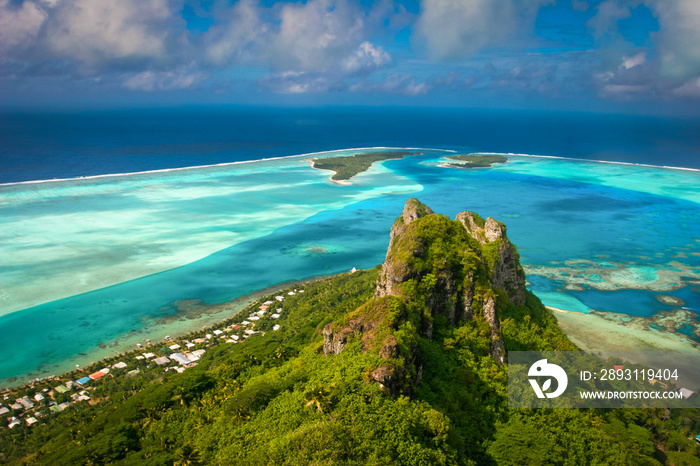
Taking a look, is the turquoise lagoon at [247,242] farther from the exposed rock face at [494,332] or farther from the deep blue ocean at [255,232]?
the exposed rock face at [494,332]

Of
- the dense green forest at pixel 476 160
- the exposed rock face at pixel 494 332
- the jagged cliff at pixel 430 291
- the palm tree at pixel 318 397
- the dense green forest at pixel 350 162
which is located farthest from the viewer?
the dense green forest at pixel 476 160

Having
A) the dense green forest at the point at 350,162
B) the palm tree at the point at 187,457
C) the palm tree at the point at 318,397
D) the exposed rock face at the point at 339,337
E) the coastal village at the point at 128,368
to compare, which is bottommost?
the coastal village at the point at 128,368

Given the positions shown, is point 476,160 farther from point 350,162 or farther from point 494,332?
point 494,332

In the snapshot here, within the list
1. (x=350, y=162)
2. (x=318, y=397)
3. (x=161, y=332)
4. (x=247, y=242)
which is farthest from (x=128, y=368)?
(x=350, y=162)

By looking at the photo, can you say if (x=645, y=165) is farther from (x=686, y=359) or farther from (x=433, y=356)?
(x=433, y=356)

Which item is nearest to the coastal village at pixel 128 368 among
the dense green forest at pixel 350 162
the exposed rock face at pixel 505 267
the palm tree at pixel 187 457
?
the palm tree at pixel 187 457

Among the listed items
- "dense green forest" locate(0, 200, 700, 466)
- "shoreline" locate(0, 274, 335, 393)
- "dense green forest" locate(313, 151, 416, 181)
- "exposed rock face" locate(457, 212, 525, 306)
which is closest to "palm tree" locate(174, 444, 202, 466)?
"dense green forest" locate(0, 200, 700, 466)

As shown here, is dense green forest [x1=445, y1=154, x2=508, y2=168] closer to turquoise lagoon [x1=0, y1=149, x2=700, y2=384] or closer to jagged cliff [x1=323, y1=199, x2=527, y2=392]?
turquoise lagoon [x1=0, y1=149, x2=700, y2=384]
